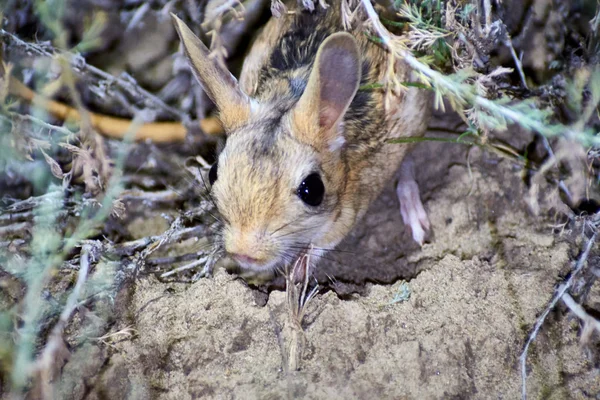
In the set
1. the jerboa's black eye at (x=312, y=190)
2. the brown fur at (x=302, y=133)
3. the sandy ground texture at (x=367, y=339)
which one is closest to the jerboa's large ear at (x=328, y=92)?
the brown fur at (x=302, y=133)

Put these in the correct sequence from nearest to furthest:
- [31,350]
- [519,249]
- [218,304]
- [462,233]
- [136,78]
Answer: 1. [31,350]
2. [218,304]
3. [519,249]
4. [462,233]
5. [136,78]

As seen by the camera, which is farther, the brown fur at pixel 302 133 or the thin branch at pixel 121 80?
the thin branch at pixel 121 80

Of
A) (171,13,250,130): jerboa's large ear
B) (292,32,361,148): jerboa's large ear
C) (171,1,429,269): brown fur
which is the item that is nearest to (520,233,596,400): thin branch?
(171,1,429,269): brown fur

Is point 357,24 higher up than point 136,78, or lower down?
higher up

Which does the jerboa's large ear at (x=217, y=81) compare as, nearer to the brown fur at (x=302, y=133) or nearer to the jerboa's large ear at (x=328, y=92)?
the brown fur at (x=302, y=133)

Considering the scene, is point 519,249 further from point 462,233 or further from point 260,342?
point 260,342

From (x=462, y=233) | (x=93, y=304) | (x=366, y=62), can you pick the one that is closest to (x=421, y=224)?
(x=462, y=233)

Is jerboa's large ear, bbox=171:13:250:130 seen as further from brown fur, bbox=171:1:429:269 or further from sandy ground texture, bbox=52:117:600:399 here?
sandy ground texture, bbox=52:117:600:399
